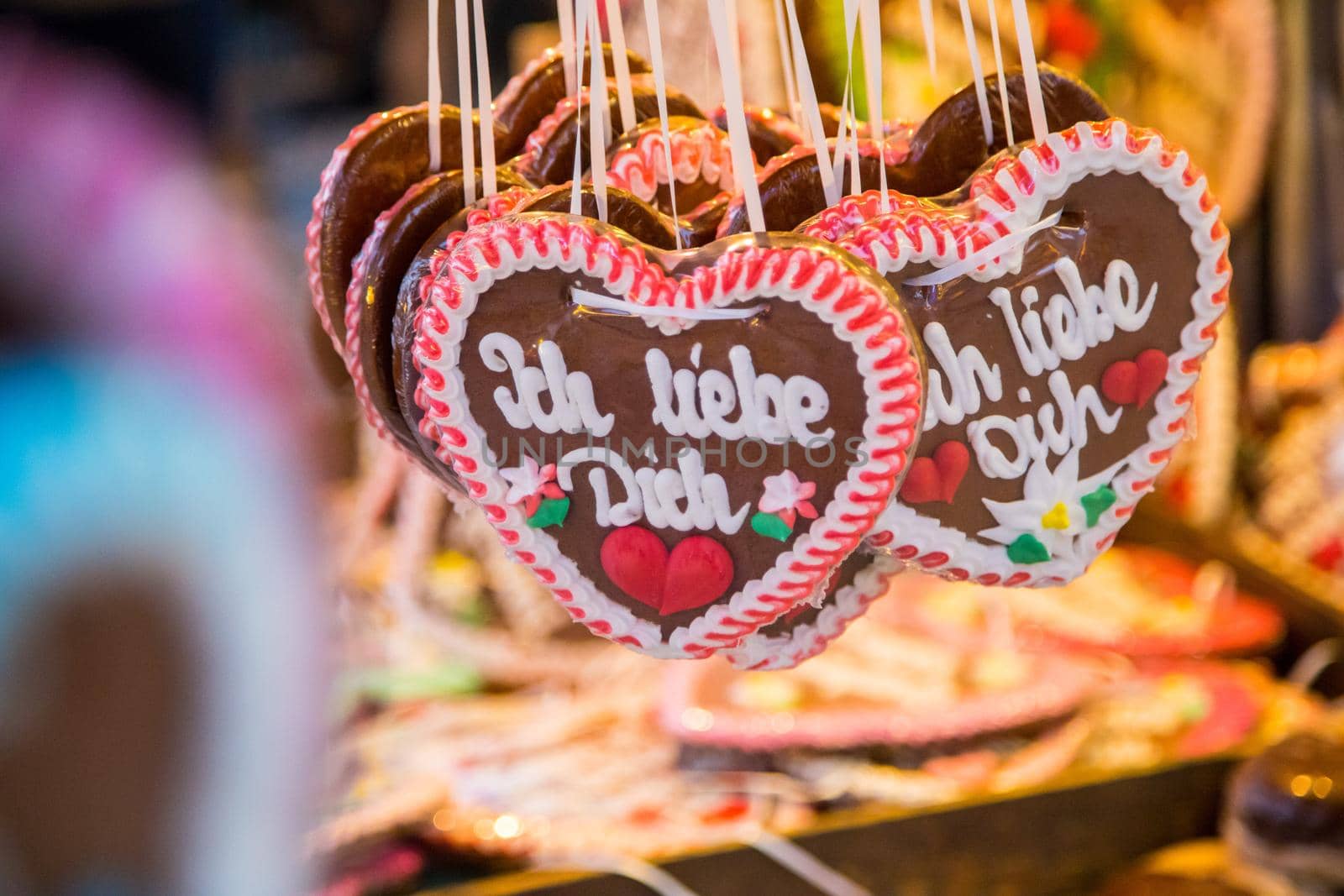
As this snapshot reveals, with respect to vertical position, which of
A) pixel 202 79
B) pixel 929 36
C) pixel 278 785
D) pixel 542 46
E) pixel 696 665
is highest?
pixel 542 46

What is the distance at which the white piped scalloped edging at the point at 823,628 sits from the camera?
2.20 ft

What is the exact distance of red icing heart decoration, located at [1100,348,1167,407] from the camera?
0.62m

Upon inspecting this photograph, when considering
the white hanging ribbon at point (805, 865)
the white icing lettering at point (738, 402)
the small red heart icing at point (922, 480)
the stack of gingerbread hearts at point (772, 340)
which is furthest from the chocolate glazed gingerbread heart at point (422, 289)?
the white hanging ribbon at point (805, 865)

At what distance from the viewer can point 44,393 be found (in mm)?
444

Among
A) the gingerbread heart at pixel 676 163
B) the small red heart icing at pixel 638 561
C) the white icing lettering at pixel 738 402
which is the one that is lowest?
the small red heart icing at pixel 638 561

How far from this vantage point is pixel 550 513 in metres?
0.58

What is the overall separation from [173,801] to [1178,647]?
5.51 feet

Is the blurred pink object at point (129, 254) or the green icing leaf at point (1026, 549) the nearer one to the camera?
the blurred pink object at point (129, 254)

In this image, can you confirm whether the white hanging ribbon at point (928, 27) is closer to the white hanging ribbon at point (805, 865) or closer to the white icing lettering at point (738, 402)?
the white icing lettering at point (738, 402)

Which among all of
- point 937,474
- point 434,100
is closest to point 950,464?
point 937,474

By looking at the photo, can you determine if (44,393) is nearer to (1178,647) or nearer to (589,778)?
(589,778)

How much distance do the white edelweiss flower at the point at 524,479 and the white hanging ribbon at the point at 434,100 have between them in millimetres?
184

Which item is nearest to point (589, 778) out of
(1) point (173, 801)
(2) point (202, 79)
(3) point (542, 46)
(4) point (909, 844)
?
(4) point (909, 844)

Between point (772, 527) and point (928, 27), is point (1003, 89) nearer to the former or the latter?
point (928, 27)
